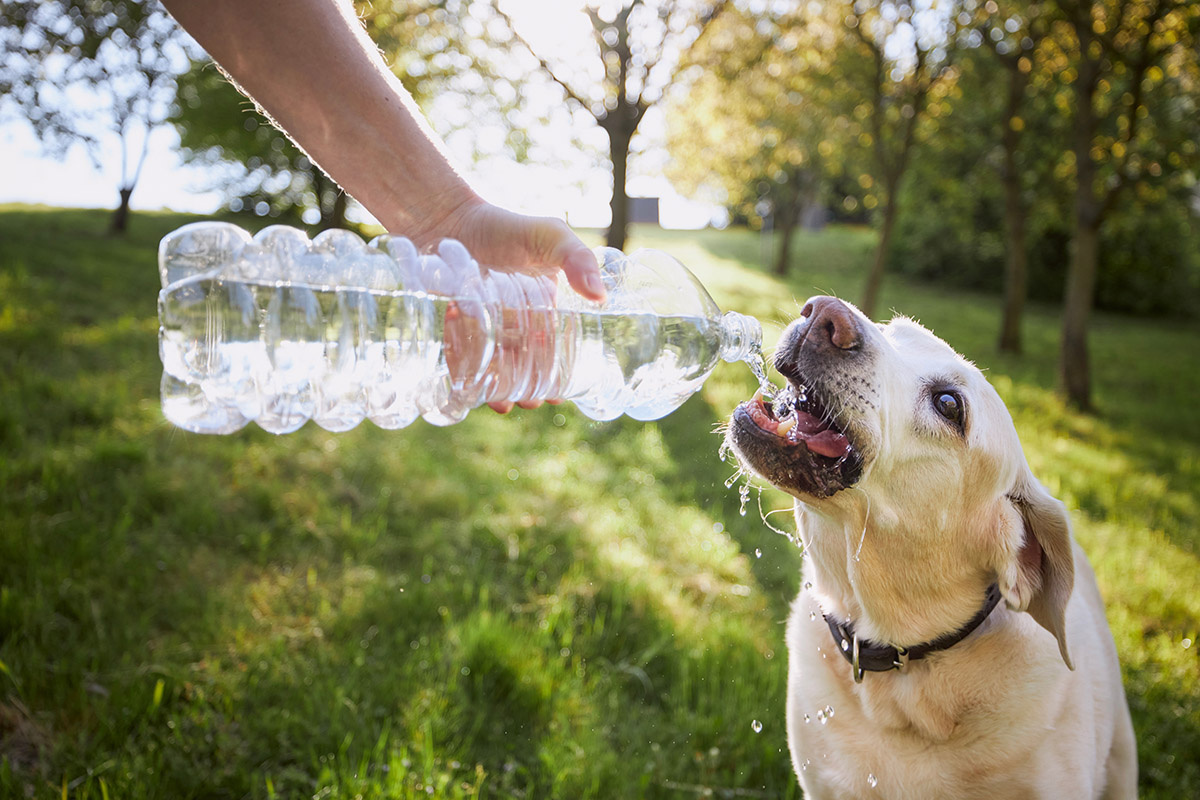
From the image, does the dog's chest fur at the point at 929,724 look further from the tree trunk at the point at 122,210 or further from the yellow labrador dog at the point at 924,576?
the tree trunk at the point at 122,210

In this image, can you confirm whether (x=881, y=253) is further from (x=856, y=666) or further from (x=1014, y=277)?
(x=856, y=666)

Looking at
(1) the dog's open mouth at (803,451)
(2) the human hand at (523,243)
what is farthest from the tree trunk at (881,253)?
(2) the human hand at (523,243)

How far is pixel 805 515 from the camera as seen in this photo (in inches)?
97.7

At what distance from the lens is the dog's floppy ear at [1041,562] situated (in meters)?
2.11

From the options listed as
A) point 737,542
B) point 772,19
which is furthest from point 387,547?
point 772,19

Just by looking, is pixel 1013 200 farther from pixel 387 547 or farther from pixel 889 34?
pixel 387 547

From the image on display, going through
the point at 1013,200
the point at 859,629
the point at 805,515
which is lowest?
the point at 859,629

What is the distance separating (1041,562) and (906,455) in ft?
1.64

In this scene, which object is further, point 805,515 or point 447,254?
point 805,515

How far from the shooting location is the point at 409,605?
349 centimetres

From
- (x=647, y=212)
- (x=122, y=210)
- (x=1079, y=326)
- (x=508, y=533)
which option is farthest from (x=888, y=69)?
(x=647, y=212)

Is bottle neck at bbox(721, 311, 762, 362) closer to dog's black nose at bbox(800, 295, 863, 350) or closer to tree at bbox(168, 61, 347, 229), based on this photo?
dog's black nose at bbox(800, 295, 863, 350)

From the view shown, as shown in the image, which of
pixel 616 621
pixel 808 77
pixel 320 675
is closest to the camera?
pixel 320 675

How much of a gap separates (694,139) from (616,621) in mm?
13381
